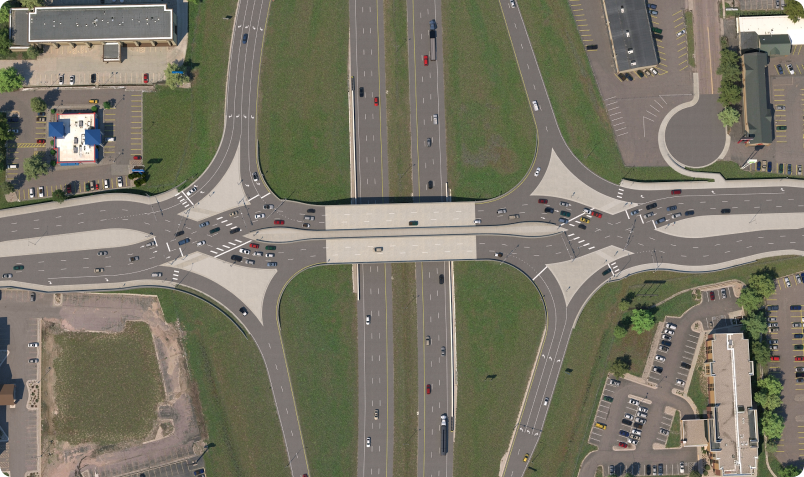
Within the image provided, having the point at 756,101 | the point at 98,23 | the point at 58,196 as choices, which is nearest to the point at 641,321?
the point at 756,101

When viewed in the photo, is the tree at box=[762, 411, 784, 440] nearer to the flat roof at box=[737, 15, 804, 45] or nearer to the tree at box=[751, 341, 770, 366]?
the tree at box=[751, 341, 770, 366]

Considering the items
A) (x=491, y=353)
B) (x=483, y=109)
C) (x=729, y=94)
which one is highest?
(x=729, y=94)

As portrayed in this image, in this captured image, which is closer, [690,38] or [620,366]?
[620,366]

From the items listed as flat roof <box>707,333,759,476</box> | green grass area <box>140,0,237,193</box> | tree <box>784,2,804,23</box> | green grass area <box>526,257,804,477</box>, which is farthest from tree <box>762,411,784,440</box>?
green grass area <box>140,0,237,193</box>

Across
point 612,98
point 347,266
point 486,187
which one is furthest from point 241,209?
point 612,98

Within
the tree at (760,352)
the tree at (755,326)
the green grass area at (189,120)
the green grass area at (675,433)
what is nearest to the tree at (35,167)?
the green grass area at (189,120)

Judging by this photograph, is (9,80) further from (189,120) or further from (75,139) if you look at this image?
(189,120)

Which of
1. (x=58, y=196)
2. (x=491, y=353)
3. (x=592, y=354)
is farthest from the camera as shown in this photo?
(x=592, y=354)

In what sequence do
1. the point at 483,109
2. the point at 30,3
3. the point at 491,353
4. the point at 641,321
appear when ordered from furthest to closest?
1. the point at 483,109
2. the point at 491,353
3. the point at 30,3
4. the point at 641,321
